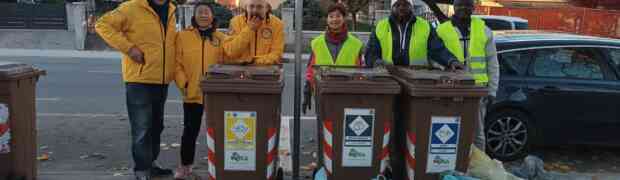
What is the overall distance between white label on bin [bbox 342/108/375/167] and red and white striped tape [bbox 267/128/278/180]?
525mm

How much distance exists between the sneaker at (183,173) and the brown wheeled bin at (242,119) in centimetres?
72

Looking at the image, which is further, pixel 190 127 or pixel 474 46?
pixel 474 46

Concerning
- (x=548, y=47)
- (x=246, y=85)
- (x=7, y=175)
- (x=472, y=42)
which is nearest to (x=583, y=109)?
(x=548, y=47)

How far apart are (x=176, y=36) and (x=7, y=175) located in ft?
5.46

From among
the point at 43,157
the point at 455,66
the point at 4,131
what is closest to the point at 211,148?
the point at 4,131

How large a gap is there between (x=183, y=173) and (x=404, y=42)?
2.20m

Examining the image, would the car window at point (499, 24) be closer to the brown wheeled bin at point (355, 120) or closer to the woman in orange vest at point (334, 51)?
the woman in orange vest at point (334, 51)

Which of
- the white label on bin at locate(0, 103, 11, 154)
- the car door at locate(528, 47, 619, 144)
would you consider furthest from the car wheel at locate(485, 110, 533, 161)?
the white label on bin at locate(0, 103, 11, 154)

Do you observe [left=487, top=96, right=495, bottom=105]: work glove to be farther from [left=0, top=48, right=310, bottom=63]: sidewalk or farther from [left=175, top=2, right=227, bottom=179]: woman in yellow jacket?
[left=0, top=48, right=310, bottom=63]: sidewalk

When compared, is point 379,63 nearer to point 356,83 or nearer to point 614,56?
point 356,83

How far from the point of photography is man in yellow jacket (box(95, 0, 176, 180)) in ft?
14.8

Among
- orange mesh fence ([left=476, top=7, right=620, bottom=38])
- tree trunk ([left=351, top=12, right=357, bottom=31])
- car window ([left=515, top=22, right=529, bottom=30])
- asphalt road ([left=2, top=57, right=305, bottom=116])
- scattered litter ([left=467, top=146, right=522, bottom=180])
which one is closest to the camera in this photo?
scattered litter ([left=467, top=146, right=522, bottom=180])

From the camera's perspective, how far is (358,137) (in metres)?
4.21

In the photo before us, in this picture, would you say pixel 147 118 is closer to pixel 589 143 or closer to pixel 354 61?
pixel 354 61
